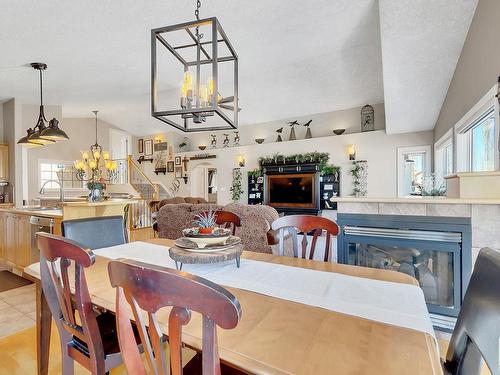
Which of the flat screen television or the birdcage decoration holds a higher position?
the birdcage decoration

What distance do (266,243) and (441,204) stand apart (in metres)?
2.23

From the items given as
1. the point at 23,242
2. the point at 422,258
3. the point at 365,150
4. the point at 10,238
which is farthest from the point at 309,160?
the point at 10,238

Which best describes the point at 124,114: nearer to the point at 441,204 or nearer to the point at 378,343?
the point at 441,204

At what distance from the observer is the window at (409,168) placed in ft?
20.2

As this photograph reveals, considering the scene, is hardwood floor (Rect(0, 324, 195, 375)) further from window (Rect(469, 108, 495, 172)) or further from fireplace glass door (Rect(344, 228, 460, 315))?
window (Rect(469, 108, 495, 172))

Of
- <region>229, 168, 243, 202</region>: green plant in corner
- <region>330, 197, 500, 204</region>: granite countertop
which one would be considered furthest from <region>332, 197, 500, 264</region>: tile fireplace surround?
<region>229, 168, 243, 202</region>: green plant in corner

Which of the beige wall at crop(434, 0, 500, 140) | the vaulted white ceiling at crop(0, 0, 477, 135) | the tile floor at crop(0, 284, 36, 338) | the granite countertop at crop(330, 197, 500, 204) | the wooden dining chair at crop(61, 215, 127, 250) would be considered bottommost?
the tile floor at crop(0, 284, 36, 338)

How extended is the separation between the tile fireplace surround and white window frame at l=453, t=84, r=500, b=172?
62 cm

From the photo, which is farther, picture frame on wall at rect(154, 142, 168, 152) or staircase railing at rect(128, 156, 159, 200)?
picture frame on wall at rect(154, 142, 168, 152)

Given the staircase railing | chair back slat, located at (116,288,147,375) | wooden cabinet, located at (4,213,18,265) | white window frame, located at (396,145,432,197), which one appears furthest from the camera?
the staircase railing

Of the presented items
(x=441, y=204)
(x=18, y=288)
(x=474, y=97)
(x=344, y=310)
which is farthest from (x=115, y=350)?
(x=474, y=97)

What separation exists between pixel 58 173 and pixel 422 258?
9.11m

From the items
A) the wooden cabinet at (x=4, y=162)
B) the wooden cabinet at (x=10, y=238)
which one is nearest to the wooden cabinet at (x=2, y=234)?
the wooden cabinet at (x=10, y=238)

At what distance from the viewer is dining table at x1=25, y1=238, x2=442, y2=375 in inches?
27.5
